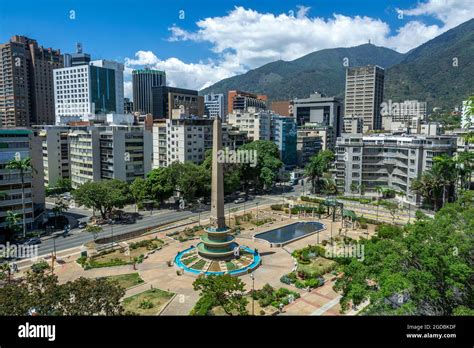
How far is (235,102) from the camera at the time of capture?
12175 centimetres

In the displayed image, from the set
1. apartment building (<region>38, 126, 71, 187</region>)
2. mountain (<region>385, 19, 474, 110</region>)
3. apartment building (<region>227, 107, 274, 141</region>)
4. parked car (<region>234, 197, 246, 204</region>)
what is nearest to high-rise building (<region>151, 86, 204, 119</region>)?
apartment building (<region>227, 107, 274, 141</region>)

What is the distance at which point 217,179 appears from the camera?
2827 cm

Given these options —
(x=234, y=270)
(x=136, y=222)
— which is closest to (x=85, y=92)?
(x=136, y=222)

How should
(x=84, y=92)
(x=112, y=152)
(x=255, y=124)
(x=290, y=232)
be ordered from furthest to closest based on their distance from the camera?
(x=84, y=92)
(x=255, y=124)
(x=112, y=152)
(x=290, y=232)

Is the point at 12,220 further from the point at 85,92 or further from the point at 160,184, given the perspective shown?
the point at 85,92

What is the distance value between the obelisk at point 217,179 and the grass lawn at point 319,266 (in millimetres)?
7140

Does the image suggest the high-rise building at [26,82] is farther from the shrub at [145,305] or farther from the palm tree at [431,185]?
the palm tree at [431,185]

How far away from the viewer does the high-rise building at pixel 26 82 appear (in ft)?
289

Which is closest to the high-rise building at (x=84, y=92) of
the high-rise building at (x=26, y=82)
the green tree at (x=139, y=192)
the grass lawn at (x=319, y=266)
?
the high-rise building at (x=26, y=82)

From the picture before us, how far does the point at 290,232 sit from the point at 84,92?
57.9 meters

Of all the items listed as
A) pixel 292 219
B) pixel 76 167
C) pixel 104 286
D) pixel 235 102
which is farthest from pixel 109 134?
pixel 235 102
